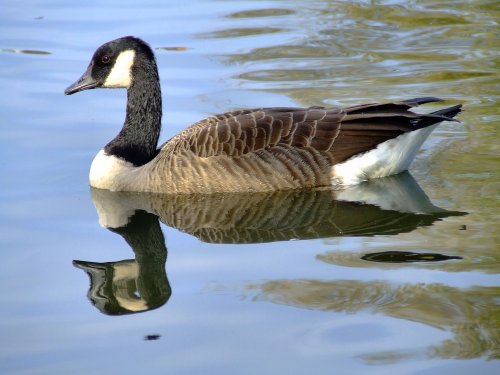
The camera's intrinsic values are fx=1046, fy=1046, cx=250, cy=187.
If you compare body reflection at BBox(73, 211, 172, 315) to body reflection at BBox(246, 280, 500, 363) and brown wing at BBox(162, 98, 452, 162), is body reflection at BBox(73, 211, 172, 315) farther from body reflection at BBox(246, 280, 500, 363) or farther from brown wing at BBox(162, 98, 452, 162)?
brown wing at BBox(162, 98, 452, 162)

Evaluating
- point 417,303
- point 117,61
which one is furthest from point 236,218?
point 417,303

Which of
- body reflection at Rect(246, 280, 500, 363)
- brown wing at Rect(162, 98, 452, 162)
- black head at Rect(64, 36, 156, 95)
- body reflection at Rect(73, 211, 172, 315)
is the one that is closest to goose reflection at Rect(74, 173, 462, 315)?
body reflection at Rect(73, 211, 172, 315)

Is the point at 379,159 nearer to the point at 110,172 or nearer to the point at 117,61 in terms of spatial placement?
the point at 110,172

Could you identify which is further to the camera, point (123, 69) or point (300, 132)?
point (123, 69)

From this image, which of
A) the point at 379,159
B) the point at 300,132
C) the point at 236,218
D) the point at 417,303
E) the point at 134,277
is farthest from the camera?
the point at 379,159

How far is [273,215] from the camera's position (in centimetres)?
938

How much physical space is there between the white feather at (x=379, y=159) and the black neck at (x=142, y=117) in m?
1.94

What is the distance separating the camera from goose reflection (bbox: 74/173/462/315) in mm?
8078

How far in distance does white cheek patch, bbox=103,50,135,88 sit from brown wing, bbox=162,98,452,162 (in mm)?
1087

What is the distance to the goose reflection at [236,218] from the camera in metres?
8.08

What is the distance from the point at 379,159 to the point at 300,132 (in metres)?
0.81

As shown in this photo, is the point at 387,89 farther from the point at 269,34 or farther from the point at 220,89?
the point at 269,34

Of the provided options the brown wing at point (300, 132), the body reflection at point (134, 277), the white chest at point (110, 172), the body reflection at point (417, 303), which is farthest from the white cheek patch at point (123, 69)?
the body reflection at point (417, 303)

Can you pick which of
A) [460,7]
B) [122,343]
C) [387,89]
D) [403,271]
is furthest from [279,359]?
[460,7]
